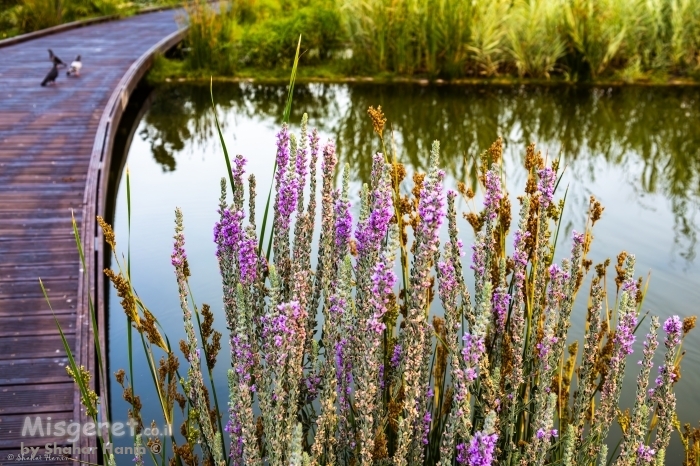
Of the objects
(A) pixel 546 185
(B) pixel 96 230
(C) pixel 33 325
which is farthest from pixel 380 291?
(B) pixel 96 230

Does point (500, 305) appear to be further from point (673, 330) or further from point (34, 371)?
point (34, 371)

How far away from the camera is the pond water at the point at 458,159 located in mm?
4859

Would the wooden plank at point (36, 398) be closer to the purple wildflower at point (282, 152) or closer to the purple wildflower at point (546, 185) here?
the purple wildflower at point (282, 152)

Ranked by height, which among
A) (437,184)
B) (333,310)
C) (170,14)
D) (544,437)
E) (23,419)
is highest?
(170,14)

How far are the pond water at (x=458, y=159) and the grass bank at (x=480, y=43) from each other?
517 millimetres

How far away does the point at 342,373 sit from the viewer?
1988 mm

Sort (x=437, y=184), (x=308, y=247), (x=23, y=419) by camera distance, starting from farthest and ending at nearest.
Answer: (x=23, y=419)
(x=308, y=247)
(x=437, y=184)

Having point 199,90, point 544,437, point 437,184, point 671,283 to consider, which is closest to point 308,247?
point 437,184

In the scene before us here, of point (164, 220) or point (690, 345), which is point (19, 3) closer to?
point (164, 220)

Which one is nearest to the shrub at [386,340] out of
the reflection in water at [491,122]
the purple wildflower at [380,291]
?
the purple wildflower at [380,291]

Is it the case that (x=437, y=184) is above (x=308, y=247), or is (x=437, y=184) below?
above

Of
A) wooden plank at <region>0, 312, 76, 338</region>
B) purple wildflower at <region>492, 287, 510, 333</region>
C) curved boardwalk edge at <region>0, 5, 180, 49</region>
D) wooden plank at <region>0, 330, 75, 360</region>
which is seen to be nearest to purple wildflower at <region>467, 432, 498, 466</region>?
purple wildflower at <region>492, 287, 510, 333</region>

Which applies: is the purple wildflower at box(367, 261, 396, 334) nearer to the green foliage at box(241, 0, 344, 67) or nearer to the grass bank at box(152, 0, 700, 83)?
the grass bank at box(152, 0, 700, 83)

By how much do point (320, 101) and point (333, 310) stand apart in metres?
8.61
